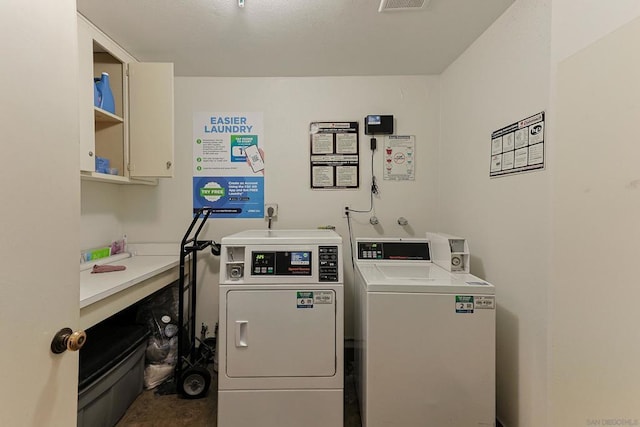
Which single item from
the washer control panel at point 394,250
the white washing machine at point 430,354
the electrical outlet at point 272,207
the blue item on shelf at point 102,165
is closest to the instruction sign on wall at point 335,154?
the electrical outlet at point 272,207

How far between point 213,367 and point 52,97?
81.6 inches

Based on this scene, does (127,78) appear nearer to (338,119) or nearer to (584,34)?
(338,119)

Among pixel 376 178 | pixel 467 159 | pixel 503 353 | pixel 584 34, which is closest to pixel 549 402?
pixel 503 353

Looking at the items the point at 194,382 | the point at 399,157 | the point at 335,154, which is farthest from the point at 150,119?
the point at 399,157

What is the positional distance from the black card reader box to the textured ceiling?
382mm

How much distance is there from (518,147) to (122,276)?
7.80 feet

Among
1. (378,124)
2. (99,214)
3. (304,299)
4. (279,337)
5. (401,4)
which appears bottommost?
(279,337)

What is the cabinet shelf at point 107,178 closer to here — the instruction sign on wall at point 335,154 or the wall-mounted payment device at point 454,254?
the instruction sign on wall at point 335,154

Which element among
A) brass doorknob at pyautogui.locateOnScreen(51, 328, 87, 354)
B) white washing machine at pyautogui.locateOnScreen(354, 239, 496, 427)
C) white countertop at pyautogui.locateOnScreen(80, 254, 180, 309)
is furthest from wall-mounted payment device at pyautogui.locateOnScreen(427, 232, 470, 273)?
white countertop at pyautogui.locateOnScreen(80, 254, 180, 309)

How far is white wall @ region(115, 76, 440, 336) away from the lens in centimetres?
224

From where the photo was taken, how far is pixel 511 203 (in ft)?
4.69

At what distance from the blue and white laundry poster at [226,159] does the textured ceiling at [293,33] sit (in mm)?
405

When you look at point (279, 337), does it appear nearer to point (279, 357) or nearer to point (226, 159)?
point (279, 357)

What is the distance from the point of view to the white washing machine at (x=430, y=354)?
1289mm
